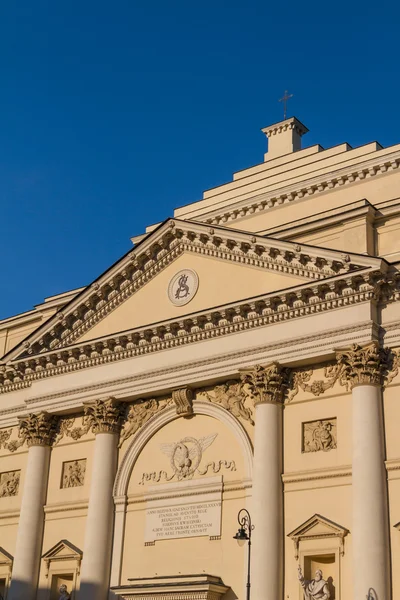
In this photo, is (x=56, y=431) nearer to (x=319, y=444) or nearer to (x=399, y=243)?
(x=319, y=444)

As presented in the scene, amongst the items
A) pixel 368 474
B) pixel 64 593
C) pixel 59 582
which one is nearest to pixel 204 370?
pixel 368 474

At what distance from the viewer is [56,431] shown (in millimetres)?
27641

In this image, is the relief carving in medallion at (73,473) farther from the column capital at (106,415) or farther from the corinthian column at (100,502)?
the column capital at (106,415)

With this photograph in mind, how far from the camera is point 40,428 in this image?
90.0ft

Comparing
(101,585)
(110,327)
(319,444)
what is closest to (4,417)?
(110,327)

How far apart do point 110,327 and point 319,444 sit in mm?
8041

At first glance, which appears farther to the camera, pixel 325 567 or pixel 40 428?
pixel 40 428

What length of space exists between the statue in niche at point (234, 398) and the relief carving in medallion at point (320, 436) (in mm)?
1659

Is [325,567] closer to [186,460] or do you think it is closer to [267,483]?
[267,483]

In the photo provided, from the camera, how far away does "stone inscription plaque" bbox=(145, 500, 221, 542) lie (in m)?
23.2

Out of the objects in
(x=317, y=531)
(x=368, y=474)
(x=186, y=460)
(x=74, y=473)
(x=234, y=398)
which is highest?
(x=234, y=398)

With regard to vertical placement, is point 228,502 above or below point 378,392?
below

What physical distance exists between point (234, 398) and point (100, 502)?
15.7ft

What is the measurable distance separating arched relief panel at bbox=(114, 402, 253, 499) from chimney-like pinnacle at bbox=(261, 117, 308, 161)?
13339 mm
